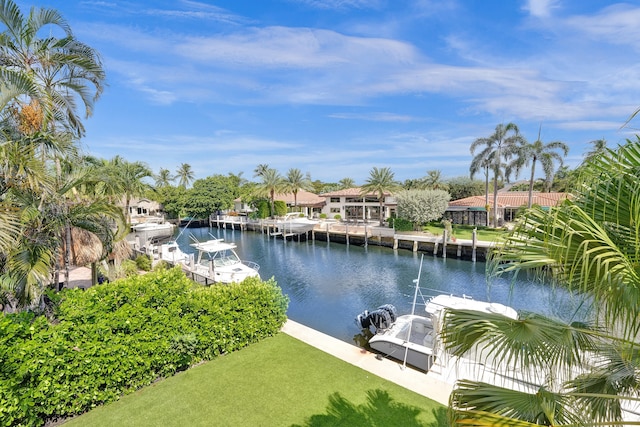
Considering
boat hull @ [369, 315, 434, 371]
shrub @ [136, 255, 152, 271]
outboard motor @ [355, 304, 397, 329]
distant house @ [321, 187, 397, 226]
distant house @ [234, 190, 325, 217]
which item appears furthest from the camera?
distant house @ [234, 190, 325, 217]

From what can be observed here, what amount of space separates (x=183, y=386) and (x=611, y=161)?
8.14m

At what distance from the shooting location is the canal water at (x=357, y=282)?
16.1 meters

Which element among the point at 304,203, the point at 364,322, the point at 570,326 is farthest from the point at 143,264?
the point at 304,203

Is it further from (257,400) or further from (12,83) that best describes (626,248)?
(12,83)

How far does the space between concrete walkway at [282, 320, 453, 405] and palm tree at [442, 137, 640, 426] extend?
4265 mm

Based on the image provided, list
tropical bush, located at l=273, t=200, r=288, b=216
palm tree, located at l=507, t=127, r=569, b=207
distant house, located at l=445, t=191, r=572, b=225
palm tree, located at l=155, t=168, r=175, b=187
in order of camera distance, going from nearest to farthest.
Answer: palm tree, located at l=507, t=127, r=569, b=207
distant house, located at l=445, t=191, r=572, b=225
tropical bush, located at l=273, t=200, r=288, b=216
palm tree, located at l=155, t=168, r=175, b=187

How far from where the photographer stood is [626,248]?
2.48 meters

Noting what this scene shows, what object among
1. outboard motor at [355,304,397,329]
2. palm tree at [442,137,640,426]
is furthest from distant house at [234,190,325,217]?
palm tree at [442,137,640,426]

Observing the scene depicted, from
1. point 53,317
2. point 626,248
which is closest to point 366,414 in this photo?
point 626,248

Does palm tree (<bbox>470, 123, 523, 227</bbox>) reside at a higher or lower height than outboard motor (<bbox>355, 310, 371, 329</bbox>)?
higher

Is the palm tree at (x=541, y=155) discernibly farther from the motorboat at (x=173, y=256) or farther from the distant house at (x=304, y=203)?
the motorboat at (x=173, y=256)

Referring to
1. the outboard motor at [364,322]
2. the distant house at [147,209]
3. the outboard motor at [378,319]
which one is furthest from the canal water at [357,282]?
the distant house at [147,209]

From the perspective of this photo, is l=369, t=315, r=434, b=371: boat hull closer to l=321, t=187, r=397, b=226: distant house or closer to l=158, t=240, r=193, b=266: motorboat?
l=158, t=240, r=193, b=266: motorboat

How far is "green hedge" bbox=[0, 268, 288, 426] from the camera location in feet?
16.8
